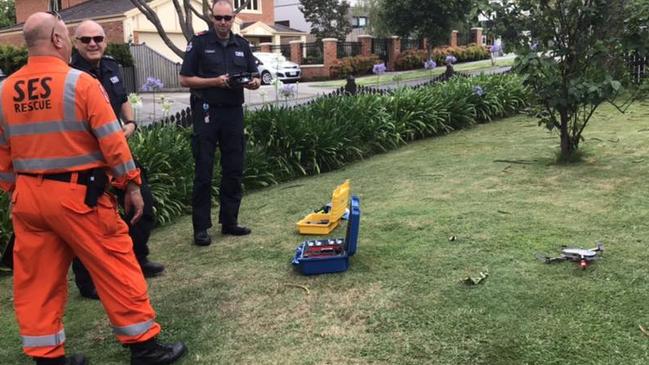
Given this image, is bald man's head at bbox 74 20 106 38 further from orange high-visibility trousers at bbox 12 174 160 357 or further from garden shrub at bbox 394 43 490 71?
garden shrub at bbox 394 43 490 71

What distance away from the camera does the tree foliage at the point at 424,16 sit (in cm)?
2997

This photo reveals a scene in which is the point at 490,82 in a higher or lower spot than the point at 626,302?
higher

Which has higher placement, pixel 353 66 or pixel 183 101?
pixel 353 66

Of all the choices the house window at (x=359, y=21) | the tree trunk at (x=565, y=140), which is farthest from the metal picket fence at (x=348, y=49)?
the tree trunk at (x=565, y=140)

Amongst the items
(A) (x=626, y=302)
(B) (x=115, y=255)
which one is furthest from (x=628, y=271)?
(B) (x=115, y=255)

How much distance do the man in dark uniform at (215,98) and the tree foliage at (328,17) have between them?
38.0 metres

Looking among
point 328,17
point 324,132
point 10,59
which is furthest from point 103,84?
point 328,17

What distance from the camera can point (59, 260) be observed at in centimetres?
298

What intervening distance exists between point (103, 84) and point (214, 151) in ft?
4.10

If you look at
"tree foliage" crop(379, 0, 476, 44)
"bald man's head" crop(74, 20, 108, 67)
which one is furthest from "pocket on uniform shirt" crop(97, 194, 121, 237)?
"tree foliage" crop(379, 0, 476, 44)

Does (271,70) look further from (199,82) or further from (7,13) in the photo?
(7,13)

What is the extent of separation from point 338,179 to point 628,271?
412cm

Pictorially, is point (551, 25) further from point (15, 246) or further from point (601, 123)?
point (15, 246)

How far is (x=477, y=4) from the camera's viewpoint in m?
7.00
